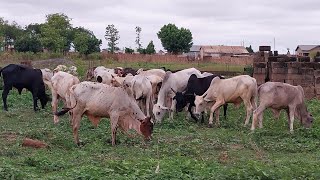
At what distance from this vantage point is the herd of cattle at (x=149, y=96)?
13.7 metres

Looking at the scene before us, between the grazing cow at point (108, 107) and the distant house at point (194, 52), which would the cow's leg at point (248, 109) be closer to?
the grazing cow at point (108, 107)

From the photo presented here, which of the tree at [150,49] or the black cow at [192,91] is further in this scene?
the tree at [150,49]

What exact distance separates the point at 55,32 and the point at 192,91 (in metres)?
49.1

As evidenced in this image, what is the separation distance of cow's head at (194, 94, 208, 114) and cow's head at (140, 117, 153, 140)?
4664mm

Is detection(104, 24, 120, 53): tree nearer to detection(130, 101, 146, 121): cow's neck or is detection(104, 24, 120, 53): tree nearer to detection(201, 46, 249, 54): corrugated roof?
detection(201, 46, 249, 54): corrugated roof

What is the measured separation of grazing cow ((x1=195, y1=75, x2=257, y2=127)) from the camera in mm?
17594

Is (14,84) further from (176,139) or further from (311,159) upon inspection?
(311,159)

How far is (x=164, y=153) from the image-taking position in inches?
478

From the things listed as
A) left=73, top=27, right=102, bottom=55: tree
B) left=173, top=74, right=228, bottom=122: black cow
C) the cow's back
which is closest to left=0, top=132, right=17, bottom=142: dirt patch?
left=173, top=74, right=228, bottom=122: black cow

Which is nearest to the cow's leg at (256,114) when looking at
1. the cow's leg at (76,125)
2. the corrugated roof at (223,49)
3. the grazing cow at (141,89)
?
the grazing cow at (141,89)

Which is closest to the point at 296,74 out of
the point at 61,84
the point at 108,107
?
the point at 61,84

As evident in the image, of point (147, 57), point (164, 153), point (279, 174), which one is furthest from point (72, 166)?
point (147, 57)

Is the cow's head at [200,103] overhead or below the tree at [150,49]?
below

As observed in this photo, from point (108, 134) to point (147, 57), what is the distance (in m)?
36.9
